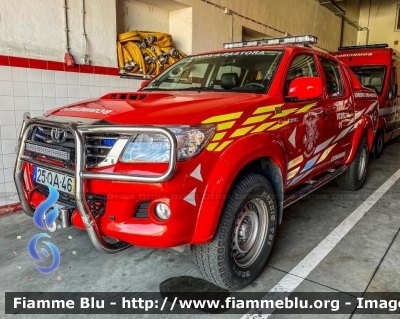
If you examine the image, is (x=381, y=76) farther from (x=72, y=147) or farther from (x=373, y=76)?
(x=72, y=147)

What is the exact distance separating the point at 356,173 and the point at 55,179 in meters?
3.93

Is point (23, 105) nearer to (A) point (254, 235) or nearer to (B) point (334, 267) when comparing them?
(A) point (254, 235)

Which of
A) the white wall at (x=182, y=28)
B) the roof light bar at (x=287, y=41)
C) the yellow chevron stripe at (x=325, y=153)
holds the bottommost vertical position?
the yellow chevron stripe at (x=325, y=153)

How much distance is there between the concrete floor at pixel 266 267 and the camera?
2480mm

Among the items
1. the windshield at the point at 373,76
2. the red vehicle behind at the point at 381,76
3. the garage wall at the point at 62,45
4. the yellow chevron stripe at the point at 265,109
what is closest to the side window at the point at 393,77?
the red vehicle behind at the point at 381,76

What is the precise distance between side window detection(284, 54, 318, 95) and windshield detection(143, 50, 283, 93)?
0.54 ft

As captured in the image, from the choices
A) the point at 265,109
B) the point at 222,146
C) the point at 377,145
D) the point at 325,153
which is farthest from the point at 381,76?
the point at 222,146

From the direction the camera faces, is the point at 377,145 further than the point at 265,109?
Yes

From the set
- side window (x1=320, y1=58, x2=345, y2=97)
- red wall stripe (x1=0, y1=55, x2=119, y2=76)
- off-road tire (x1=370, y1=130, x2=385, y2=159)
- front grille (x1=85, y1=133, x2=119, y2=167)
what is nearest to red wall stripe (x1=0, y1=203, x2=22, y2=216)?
red wall stripe (x1=0, y1=55, x2=119, y2=76)

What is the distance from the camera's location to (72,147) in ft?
6.72

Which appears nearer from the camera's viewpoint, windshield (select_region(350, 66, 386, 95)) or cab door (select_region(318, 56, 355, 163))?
cab door (select_region(318, 56, 355, 163))

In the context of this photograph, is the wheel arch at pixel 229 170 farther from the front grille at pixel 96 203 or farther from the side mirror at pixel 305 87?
the front grille at pixel 96 203

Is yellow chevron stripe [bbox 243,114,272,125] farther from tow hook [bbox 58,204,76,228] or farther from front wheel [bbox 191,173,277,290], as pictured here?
tow hook [bbox 58,204,76,228]

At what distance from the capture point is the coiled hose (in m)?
5.29
